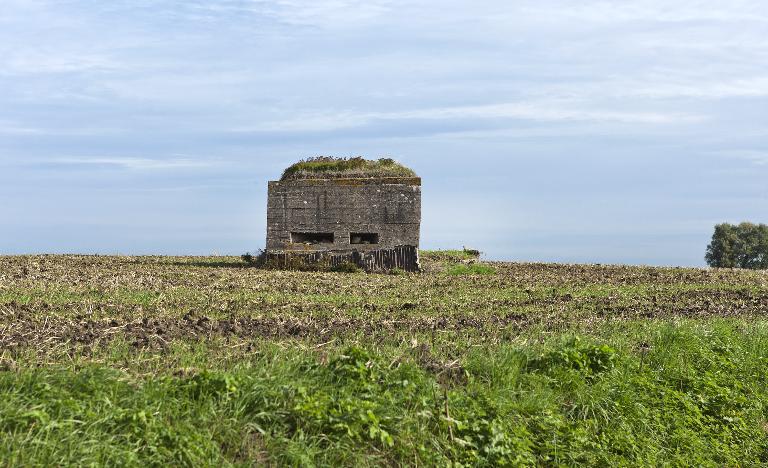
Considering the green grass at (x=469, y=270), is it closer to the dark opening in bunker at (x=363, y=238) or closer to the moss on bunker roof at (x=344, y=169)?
the dark opening in bunker at (x=363, y=238)

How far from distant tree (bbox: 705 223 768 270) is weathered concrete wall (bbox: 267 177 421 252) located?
27.2 m

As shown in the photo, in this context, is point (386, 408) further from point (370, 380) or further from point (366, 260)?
point (366, 260)

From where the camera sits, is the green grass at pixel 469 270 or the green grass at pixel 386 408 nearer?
the green grass at pixel 386 408

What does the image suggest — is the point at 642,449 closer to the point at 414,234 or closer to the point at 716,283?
the point at 716,283

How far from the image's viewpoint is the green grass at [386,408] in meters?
6.65

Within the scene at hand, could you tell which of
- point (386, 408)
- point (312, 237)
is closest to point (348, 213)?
point (312, 237)

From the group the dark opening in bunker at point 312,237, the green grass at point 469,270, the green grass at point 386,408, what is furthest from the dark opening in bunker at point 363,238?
the green grass at point 386,408

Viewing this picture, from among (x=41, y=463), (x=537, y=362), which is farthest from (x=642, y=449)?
(x=41, y=463)

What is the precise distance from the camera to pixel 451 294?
58.8 ft

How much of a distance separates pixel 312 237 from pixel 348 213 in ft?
4.66

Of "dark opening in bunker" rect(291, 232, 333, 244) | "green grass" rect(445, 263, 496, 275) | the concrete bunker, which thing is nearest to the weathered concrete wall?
the concrete bunker

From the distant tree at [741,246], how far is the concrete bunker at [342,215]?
2722cm

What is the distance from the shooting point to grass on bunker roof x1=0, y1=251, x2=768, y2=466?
22.4ft

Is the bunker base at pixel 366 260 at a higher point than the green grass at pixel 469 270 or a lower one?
higher
